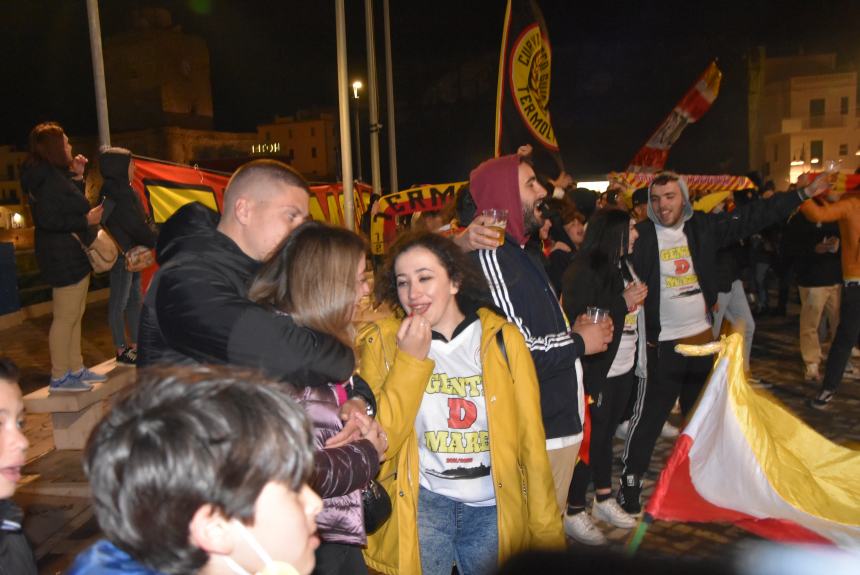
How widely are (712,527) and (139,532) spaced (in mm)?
4332

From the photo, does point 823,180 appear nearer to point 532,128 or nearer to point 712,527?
point 712,527

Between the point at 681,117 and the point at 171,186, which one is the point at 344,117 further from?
the point at 681,117

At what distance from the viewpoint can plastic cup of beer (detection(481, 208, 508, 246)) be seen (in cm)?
325

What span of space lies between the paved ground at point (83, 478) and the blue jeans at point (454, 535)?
2.73 feet

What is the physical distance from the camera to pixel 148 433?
1.26 metres

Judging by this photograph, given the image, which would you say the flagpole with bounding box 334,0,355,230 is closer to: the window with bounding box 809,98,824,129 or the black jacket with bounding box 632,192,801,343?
the black jacket with bounding box 632,192,801,343

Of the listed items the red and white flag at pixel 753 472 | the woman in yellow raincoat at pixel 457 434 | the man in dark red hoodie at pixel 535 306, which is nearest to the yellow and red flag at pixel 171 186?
the man in dark red hoodie at pixel 535 306

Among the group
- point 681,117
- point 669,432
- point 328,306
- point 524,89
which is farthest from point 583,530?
point 681,117

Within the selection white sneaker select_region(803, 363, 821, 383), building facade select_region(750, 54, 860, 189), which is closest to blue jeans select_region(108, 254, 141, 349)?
white sneaker select_region(803, 363, 821, 383)

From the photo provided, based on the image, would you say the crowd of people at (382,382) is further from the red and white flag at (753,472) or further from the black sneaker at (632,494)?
the red and white flag at (753,472)

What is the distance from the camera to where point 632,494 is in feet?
16.2

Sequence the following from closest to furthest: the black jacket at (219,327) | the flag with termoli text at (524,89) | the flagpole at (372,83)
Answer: the black jacket at (219,327)
the flag with termoli text at (524,89)
the flagpole at (372,83)

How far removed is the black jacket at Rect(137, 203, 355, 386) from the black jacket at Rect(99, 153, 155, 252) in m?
3.65

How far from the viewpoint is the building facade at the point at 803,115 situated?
55.7m
